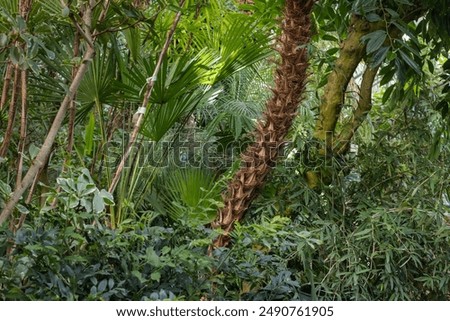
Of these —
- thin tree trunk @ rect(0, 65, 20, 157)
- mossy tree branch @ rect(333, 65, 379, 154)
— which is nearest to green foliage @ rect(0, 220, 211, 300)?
thin tree trunk @ rect(0, 65, 20, 157)

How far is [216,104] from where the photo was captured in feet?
15.3

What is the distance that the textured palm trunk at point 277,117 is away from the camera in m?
3.39

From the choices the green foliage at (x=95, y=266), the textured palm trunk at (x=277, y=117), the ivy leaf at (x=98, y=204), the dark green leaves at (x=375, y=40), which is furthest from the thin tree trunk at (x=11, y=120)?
the dark green leaves at (x=375, y=40)

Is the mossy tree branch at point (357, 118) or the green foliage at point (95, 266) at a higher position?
the mossy tree branch at point (357, 118)

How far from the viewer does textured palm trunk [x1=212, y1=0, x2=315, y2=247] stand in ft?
11.1

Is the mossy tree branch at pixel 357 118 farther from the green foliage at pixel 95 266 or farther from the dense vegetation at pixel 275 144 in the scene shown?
the green foliage at pixel 95 266

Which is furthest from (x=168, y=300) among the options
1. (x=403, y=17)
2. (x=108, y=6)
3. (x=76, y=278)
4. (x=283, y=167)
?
(x=403, y=17)

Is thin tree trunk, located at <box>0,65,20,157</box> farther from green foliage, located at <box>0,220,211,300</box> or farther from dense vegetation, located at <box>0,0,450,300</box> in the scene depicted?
green foliage, located at <box>0,220,211,300</box>

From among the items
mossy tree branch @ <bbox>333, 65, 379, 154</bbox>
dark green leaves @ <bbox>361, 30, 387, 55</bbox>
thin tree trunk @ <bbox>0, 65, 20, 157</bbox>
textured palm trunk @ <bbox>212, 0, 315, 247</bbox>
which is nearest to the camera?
thin tree trunk @ <bbox>0, 65, 20, 157</bbox>

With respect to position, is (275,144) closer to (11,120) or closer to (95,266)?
(11,120)

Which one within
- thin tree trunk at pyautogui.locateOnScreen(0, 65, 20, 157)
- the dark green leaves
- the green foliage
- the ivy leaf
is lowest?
the green foliage

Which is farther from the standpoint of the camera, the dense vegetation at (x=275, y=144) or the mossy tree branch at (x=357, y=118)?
the mossy tree branch at (x=357, y=118)

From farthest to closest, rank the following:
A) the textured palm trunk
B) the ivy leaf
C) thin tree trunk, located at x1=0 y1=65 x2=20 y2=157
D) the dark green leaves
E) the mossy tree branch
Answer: the mossy tree branch < the textured palm trunk < the dark green leaves < thin tree trunk, located at x1=0 y1=65 x2=20 y2=157 < the ivy leaf
